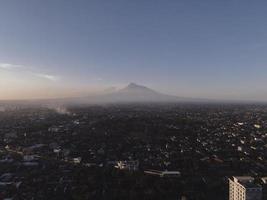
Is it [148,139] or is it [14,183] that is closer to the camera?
[14,183]

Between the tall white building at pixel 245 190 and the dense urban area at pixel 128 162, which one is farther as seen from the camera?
the dense urban area at pixel 128 162

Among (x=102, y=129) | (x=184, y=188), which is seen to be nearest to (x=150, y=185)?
(x=184, y=188)

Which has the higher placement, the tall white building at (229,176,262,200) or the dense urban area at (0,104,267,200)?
the tall white building at (229,176,262,200)

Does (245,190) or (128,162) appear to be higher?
(245,190)

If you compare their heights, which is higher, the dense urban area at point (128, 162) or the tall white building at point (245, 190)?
the tall white building at point (245, 190)

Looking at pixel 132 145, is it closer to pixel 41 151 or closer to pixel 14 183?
pixel 41 151

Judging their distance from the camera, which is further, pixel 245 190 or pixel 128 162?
pixel 128 162

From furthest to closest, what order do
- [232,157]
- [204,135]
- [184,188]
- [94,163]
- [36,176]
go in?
[204,135], [232,157], [94,163], [36,176], [184,188]

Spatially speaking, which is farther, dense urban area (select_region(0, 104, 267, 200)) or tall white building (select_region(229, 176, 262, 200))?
dense urban area (select_region(0, 104, 267, 200))
